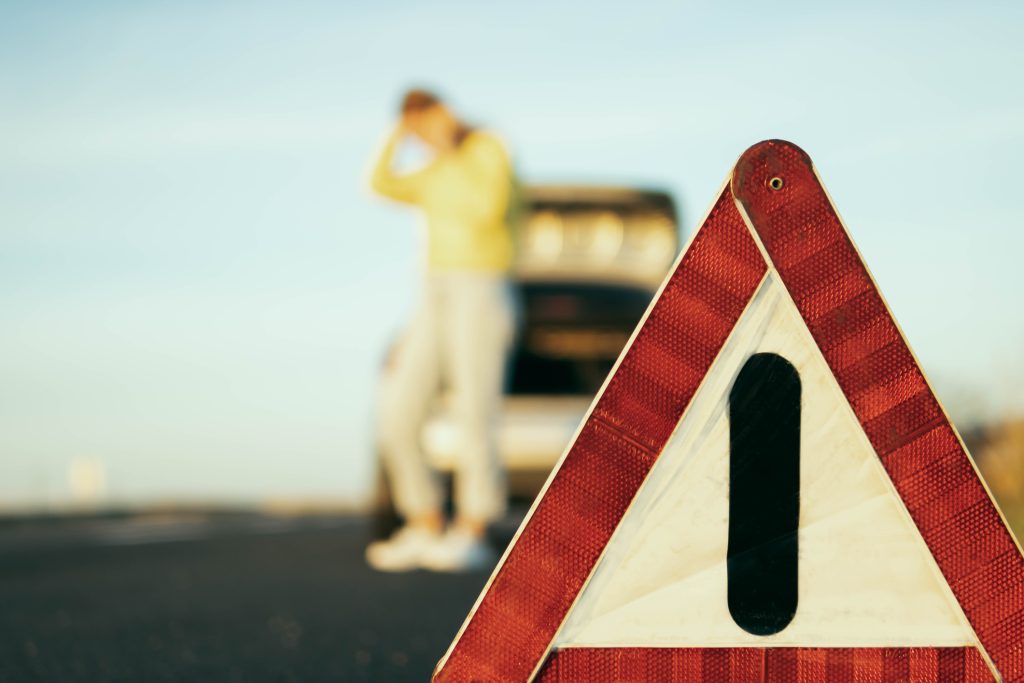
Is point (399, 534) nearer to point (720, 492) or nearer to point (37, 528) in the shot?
point (37, 528)

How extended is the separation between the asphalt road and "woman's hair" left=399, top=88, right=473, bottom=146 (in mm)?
2042

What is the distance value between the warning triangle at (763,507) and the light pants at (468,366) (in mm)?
4571

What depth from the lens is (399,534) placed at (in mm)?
7711

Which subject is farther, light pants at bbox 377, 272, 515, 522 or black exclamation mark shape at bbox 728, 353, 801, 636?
light pants at bbox 377, 272, 515, 522

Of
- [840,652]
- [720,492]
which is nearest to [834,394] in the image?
[720,492]

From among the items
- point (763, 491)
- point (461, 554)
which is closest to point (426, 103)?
point (461, 554)

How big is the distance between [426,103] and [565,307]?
234 cm

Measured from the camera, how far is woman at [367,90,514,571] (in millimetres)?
6492

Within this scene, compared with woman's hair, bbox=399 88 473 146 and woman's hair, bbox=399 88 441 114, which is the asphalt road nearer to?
woman's hair, bbox=399 88 473 146

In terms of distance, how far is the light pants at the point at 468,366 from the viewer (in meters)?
6.55

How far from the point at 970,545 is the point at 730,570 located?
326mm

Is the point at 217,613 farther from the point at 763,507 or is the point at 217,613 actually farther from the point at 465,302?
the point at 763,507

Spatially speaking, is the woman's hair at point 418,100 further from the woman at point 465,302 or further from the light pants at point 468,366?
the light pants at point 468,366

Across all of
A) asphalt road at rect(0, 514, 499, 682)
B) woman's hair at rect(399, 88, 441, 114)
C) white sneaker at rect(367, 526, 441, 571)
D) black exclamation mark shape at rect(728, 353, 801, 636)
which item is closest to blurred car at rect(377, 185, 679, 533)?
white sneaker at rect(367, 526, 441, 571)
